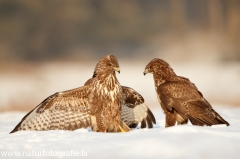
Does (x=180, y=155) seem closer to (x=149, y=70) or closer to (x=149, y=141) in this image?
(x=149, y=141)

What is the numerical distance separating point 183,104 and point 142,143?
9.18ft

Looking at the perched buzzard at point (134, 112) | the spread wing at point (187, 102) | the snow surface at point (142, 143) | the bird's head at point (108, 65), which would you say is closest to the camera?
the snow surface at point (142, 143)

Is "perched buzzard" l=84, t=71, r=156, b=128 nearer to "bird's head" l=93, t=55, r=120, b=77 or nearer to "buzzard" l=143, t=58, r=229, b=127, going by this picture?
"buzzard" l=143, t=58, r=229, b=127

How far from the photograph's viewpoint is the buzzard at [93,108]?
8516 mm

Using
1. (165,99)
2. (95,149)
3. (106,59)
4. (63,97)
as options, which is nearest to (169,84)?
(165,99)

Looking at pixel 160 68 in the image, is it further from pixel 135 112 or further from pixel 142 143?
pixel 142 143

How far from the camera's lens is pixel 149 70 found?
30.6ft

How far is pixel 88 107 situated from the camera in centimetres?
913

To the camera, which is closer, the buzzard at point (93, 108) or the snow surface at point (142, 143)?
the snow surface at point (142, 143)

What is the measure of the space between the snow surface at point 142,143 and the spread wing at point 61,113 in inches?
70.5

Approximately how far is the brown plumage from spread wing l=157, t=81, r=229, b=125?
82 cm

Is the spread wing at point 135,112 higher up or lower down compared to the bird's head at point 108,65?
lower down

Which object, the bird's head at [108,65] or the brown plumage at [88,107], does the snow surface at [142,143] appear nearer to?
the brown plumage at [88,107]

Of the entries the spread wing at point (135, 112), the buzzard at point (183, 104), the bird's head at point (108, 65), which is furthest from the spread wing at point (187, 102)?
the bird's head at point (108, 65)
